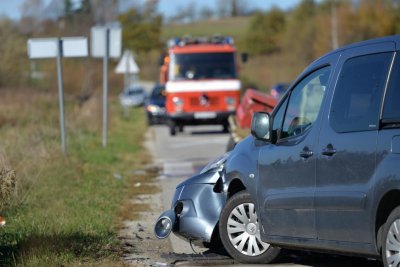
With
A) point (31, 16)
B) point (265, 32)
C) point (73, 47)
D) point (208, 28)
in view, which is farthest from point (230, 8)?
point (73, 47)

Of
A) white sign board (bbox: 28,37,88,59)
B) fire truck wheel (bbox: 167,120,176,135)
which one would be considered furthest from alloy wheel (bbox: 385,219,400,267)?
fire truck wheel (bbox: 167,120,176,135)

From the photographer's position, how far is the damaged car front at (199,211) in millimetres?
8414

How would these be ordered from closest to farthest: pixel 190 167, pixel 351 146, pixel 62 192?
pixel 351 146
pixel 62 192
pixel 190 167

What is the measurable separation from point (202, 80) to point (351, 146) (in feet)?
68.7

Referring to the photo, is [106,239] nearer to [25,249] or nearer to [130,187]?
[25,249]

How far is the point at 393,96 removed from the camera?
6.34m

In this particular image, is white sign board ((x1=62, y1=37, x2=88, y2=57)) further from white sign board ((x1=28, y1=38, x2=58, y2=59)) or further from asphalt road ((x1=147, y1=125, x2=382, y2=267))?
asphalt road ((x1=147, y1=125, x2=382, y2=267))

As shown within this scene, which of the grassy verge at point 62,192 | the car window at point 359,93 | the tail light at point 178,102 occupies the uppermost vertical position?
the car window at point 359,93

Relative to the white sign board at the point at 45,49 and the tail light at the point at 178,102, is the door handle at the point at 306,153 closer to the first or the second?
the white sign board at the point at 45,49

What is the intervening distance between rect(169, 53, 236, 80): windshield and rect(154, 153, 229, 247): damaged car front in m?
18.6

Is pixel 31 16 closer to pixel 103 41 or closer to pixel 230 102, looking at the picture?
pixel 230 102

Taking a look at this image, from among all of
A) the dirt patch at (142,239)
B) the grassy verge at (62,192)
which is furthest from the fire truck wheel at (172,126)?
the dirt patch at (142,239)

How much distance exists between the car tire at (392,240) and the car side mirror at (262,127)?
71.6 inches

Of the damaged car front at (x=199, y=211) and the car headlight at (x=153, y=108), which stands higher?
the damaged car front at (x=199, y=211)
